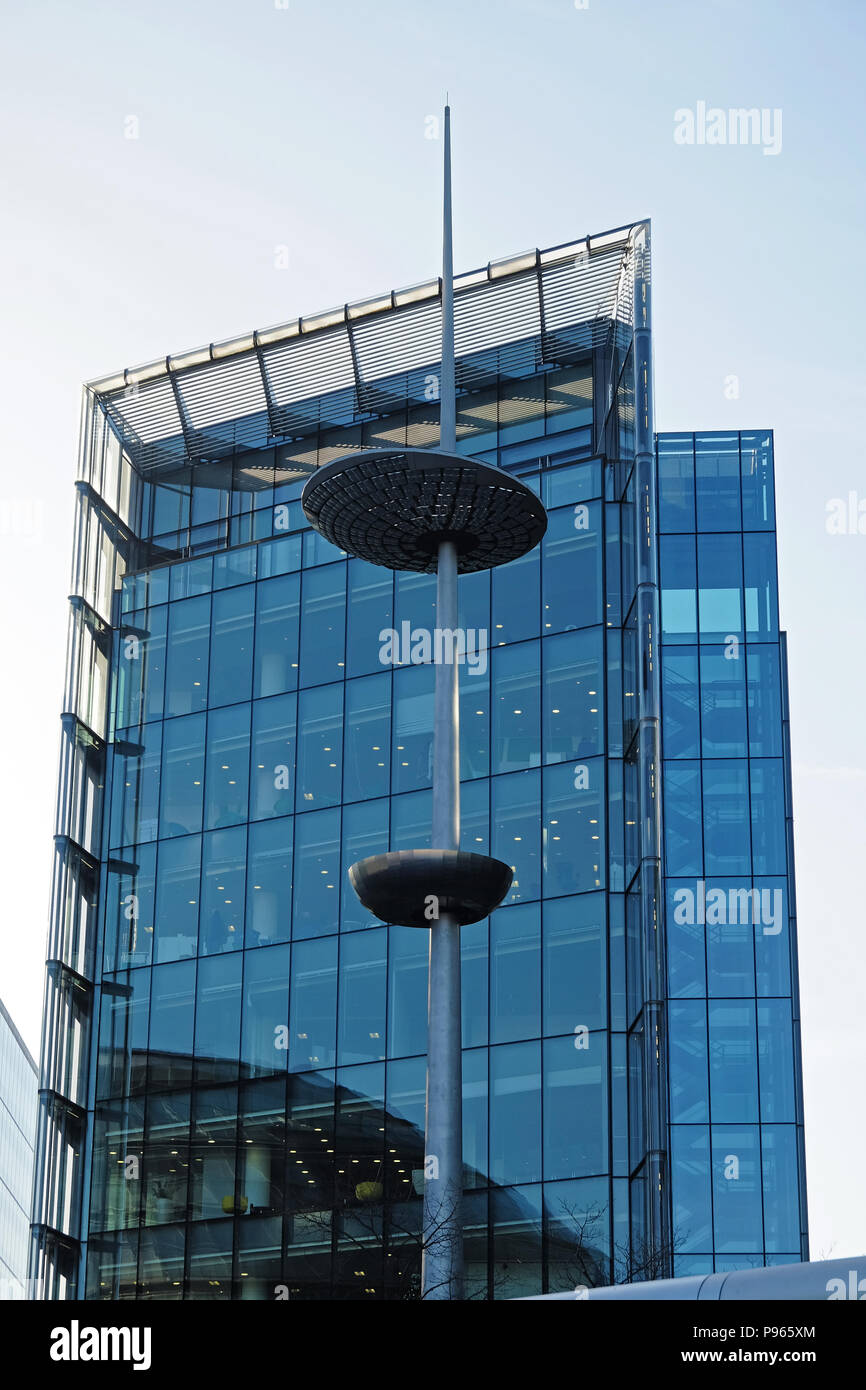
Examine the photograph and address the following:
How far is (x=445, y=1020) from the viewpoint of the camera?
2964cm

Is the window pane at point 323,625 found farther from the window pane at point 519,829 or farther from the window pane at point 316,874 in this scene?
the window pane at point 519,829

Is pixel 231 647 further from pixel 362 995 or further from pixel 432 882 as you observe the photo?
pixel 432 882

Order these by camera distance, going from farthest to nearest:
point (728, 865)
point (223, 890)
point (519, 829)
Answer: point (728, 865) < point (223, 890) < point (519, 829)

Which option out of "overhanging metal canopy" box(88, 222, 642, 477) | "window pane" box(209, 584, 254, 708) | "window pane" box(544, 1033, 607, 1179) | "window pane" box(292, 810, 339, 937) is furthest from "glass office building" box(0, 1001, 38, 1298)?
"window pane" box(544, 1033, 607, 1179)

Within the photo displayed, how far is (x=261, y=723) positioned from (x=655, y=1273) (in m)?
20.0

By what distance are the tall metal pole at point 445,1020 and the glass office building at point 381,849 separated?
7.79 metres

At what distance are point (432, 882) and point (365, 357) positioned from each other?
27.8 metres

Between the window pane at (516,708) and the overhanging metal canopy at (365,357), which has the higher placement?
the overhanging metal canopy at (365,357)

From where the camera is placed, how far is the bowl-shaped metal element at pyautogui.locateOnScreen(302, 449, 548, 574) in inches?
1249

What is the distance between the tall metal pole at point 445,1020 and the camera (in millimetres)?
28609

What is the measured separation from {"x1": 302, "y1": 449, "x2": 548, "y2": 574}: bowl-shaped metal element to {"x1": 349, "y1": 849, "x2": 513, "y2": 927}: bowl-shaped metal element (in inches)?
262

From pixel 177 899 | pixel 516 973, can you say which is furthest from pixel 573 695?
pixel 177 899

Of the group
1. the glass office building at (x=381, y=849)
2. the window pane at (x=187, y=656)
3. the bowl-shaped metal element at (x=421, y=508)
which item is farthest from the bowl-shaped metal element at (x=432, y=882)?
the window pane at (x=187, y=656)
